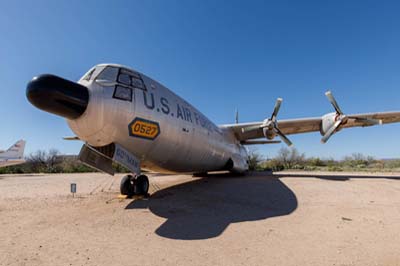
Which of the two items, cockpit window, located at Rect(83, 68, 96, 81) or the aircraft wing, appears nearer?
cockpit window, located at Rect(83, 68, 96, 81)

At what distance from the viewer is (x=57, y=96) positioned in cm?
507

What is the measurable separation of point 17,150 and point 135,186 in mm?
38832

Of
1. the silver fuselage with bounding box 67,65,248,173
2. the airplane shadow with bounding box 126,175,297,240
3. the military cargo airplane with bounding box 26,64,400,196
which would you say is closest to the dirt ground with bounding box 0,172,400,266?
the airplane shadow with bounding box 126,175,297,240

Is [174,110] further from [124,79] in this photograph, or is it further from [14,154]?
[14,154]

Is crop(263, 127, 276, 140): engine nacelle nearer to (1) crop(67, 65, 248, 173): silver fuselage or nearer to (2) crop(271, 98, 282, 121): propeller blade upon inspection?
(2) crop(271, 98, 282, 121): propeller blade

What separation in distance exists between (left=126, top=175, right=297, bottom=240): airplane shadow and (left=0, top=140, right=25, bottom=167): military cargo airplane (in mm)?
36625

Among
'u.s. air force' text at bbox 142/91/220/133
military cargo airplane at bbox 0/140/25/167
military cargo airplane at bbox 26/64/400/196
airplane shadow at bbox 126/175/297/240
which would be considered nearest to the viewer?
airplane shadow at bbox 126/175/297/240

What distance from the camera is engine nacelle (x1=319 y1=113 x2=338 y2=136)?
45.7ft

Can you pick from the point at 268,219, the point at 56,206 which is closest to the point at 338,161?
the point at 268,219

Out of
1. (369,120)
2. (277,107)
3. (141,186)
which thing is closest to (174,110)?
(141,186)

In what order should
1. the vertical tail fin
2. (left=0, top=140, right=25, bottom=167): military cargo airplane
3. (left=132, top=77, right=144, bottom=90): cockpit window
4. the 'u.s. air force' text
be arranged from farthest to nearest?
the vertical tail fin < (left=0, top=140, right=25, bottom=167): military cargo airplane < the 'u.s. air force' text < (left=132, top=77, right=144, bottom=90): cockpit window

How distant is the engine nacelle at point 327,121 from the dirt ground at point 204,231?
6.97 m

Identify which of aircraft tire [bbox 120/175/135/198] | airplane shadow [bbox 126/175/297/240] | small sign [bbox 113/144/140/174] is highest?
small sign [bbox 113/144/140/174]

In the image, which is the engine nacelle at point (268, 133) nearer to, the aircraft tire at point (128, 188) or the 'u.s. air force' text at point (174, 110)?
the 'u.s. air force' text at point (174, 110)
